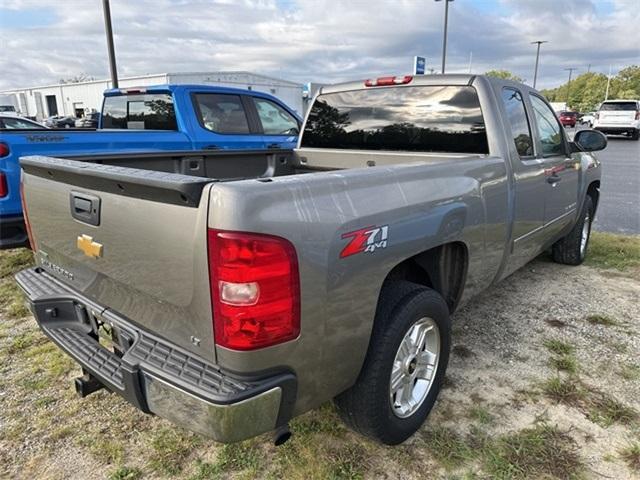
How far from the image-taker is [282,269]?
170 cm

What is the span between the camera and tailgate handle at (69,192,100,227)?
2.07 m

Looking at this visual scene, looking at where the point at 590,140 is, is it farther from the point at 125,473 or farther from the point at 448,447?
the point at 125,473

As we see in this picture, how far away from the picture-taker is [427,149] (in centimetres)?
346

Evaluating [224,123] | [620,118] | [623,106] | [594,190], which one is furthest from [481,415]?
[623,106]

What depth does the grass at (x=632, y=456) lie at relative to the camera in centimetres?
235

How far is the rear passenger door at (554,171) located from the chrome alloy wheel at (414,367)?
171 centimetres

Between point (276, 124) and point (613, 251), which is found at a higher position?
point (276, 124)

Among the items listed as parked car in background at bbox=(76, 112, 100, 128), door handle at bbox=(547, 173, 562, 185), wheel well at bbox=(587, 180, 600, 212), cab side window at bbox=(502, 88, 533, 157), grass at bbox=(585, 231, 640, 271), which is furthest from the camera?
parked car in background at bbox=(76, 112, 100, 128)

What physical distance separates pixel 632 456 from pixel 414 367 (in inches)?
44.1

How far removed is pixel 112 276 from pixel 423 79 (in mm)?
2514

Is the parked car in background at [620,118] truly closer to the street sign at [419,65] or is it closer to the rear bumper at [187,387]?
the street sign at [419,65]

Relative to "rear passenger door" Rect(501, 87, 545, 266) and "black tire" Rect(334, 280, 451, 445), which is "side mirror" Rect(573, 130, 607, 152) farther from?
"black tire" Rect(334, 280, 451, 445)

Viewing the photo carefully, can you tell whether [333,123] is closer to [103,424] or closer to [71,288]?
[71,288]

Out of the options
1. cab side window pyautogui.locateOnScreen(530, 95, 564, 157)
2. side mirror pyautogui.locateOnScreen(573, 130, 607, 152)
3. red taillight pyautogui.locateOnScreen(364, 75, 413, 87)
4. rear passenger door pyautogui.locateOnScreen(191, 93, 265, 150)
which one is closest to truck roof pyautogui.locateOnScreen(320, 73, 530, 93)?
A: red taillight pyautogui.locateOnScreen(364, 75, 413, 87)
